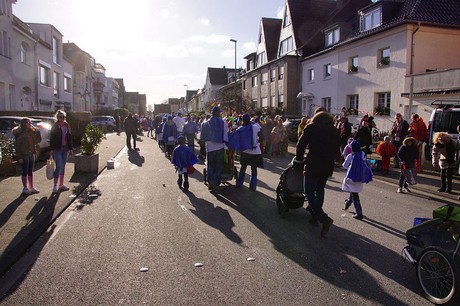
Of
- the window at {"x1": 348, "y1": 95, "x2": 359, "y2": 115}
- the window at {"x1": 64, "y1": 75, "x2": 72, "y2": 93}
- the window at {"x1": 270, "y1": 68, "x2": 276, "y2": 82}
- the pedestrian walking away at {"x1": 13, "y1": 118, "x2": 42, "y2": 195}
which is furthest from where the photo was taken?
the window at {"x1": 64, "y1": 75, "x2": 72, "y2": 93}

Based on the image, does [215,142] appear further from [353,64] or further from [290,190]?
[353,64]

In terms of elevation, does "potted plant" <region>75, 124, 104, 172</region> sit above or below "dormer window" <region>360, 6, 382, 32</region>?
below

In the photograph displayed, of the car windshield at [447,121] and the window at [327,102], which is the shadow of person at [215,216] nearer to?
the car windshield at [447,121]

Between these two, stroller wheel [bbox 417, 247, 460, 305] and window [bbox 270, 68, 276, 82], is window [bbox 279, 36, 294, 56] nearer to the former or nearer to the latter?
window [bbox 270, 68, 276, 82]

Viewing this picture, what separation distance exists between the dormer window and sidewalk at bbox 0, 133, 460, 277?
14442 mm

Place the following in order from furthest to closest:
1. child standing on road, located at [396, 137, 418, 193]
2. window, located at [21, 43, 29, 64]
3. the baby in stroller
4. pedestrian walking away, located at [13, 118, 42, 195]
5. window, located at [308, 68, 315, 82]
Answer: window, located at [308, 68, 315, 82], window, located at [21, 43, 29, 64], child standing on road, located at [396, 137, 418, 193], pedestrian walking away, located at [13, 118, 42, 195], the baby in stroller

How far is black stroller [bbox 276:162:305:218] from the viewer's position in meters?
6.52

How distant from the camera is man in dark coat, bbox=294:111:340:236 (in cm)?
573

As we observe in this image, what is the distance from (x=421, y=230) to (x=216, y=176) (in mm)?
5273

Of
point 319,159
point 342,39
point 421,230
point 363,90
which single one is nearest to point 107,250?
point 319,159

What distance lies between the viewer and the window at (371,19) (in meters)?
23.6

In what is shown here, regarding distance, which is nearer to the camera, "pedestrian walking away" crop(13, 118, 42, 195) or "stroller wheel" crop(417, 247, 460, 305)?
"stroller wheel" crop(417, 247, 460, 305)

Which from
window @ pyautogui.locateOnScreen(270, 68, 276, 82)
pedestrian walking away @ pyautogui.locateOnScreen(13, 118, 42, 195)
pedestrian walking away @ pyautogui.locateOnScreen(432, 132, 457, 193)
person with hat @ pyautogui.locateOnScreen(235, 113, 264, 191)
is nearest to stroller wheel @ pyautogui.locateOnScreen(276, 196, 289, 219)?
person with hat @ pyautogui.locateOnScreen(235, 113, 264, 191)

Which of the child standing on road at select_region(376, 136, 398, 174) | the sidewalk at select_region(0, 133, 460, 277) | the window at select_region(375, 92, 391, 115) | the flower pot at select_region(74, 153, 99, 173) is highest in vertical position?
the window at select_region(375, 92, 391, 115)
